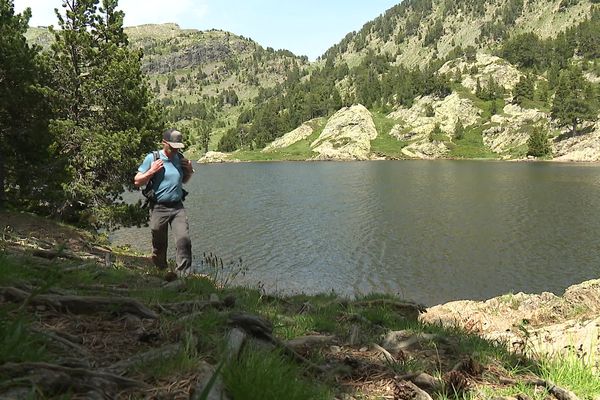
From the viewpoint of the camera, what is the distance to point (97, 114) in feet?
78.3

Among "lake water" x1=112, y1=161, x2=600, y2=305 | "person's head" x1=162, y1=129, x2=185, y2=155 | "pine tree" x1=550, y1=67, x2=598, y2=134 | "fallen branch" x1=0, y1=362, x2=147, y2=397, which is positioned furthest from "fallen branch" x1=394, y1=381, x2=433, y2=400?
"pine tree" x1=550, y1=67, x2=598, y2=134

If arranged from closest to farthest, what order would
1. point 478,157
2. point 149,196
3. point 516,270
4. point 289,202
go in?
point 149,196, point 516,270, point 289,202, point 478,157

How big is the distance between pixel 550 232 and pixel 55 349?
39386 mm

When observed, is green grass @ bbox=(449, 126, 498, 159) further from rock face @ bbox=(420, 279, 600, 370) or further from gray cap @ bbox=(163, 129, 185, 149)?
gray cap @ bbox=(163, 129, 185, 149)

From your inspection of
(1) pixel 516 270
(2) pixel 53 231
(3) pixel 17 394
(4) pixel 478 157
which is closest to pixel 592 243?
(1) pixel 516 270

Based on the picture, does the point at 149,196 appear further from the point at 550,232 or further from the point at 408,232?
the point at 550,232

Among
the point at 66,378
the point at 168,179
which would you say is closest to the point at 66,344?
the point at 66,378

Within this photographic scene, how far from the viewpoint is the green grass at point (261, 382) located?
9.36 ft

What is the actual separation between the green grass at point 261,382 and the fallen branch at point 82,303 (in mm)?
1868

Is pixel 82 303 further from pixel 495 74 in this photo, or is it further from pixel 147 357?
pixel 495 74

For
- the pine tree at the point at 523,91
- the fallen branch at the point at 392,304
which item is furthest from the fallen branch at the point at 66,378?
the pine tree at the point at 523,91

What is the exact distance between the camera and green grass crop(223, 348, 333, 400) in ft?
9.36

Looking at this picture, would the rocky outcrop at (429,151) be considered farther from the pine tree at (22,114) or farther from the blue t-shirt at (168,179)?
the blue t-shirt at (168,179)

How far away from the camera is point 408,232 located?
37.7m
